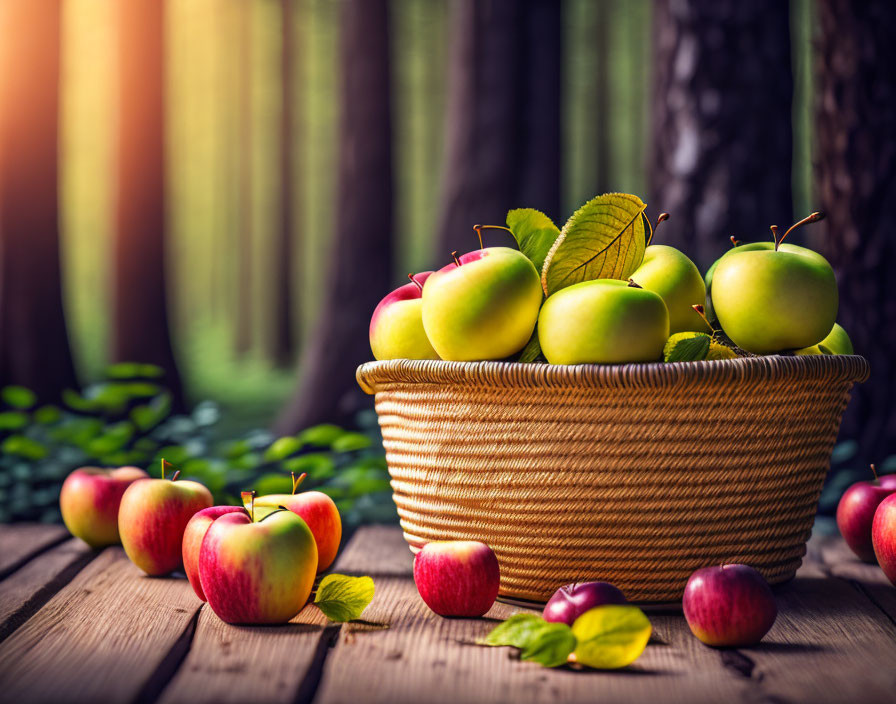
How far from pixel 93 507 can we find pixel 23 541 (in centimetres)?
24

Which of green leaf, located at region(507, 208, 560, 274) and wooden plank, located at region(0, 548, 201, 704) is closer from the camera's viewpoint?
wooden plank, located at region(0, 548, 201, 704)

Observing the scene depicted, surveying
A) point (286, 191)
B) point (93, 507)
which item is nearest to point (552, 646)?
point (93, 507)

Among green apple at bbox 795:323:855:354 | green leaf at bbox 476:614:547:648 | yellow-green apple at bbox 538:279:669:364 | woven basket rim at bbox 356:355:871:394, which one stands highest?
yellow-green apple at bbox 538:279:669:364

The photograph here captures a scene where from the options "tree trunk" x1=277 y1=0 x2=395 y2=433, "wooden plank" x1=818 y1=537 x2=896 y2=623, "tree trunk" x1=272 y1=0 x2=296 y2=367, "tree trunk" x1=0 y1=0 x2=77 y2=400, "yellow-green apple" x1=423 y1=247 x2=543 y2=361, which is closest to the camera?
"yellow-green apple" x1=423 y1=247 x2=543 y2=361

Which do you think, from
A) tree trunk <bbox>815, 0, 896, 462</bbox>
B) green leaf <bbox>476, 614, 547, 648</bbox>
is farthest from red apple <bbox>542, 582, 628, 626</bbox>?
tree trunk <bbox>815, 0, 896, 462</bbox>

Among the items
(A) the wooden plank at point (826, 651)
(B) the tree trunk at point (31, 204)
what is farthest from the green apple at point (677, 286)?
(B) the tree trunk at point (31, 204)

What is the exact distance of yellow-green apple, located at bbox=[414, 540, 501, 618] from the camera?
1416 mm

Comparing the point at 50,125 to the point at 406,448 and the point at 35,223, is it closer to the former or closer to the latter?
the point at 35,223

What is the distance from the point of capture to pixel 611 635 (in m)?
1.17

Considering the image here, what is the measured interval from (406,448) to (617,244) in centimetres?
52

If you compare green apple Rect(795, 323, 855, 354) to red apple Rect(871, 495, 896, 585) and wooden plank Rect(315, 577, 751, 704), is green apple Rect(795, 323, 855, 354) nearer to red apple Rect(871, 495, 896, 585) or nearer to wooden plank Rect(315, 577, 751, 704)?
red apple Rect(871, 495, 896, 585)

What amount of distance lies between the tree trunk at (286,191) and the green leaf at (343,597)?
1006 cm

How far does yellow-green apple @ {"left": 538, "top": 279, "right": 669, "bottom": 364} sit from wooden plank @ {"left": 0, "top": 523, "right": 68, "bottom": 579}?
1213mm

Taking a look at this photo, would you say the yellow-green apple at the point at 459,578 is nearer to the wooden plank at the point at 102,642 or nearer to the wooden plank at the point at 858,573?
the wooden plank at the point at 102,642
